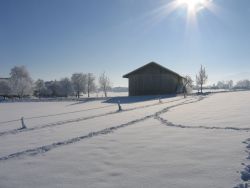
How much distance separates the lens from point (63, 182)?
5016 mm


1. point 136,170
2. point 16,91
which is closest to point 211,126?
point 136,170

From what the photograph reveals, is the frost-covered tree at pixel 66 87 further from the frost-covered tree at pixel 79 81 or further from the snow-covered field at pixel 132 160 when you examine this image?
the snow-covered field at pixel 132 160

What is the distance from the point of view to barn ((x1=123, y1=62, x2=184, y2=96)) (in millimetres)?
42500

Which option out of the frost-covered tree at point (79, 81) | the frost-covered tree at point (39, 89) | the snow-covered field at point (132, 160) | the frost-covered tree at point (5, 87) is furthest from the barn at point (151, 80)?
the frost-covered tree at point (79, 81)

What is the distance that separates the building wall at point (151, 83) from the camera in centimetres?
4259

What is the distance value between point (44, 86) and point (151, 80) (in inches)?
2614

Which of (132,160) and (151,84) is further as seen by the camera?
(151,84)

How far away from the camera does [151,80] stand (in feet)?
140

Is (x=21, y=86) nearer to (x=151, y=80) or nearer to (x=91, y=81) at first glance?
(x=91, y=81)

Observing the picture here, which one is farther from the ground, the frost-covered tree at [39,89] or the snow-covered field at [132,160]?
the frost-covered tree at [39,89]

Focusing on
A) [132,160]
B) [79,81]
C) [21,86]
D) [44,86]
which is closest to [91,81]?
[79,81]

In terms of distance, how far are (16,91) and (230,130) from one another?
82272 millimetres

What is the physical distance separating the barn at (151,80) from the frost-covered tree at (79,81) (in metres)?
60.1

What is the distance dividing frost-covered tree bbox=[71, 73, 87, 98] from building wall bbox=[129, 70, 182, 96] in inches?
2371
